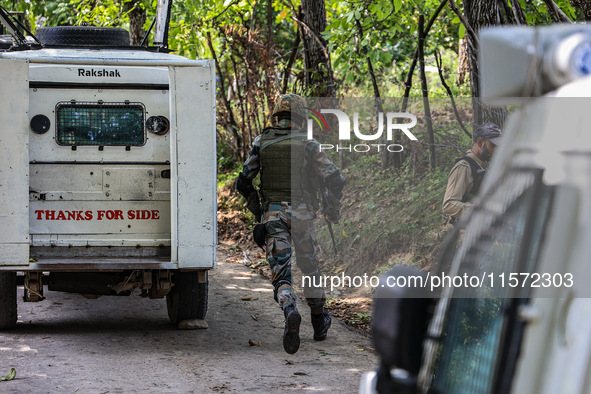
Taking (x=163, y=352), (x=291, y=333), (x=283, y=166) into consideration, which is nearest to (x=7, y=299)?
(x=163, y=352)

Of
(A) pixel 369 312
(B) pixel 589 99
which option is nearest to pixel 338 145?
(A) pixel 369 312

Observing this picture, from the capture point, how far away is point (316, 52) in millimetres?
11305

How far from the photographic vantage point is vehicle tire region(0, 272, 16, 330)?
7109mm

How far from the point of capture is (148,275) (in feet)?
23.1

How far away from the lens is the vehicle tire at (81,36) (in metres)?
8.23

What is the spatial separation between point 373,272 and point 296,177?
3106 millimetres

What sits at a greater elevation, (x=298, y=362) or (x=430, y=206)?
(x=430, y=206)

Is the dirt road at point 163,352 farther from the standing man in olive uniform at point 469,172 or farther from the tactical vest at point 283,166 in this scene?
the standing man in olive uniform at point 469,172

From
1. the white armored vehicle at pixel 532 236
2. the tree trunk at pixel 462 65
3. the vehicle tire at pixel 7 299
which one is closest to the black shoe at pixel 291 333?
the vehicle tire at pixel 7 299

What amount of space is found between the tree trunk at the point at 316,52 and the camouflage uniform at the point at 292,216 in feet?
13.4

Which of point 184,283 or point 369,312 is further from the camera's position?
point 369,312

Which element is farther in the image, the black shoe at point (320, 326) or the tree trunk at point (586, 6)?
the black shoe at point (320, 326)

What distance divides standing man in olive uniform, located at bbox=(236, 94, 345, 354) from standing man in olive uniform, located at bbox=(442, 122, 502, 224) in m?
1.08

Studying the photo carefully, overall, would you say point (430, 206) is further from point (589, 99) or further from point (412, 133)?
point (589, 99)
